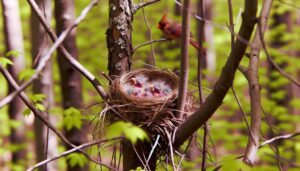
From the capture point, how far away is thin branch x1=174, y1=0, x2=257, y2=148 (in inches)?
73.2

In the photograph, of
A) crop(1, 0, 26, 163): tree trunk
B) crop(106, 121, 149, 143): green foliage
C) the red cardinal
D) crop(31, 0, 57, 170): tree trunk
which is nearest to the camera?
crop(106, 121, 149, 143): green foliage

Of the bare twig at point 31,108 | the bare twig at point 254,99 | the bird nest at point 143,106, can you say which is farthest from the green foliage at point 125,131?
the bird nest at point 143,106

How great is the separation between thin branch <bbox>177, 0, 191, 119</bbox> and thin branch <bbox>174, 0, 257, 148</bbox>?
198mm

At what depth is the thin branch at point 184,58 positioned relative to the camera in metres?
2.33

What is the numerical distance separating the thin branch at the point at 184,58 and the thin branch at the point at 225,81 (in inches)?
7.8

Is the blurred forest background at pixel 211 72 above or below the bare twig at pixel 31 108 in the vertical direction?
below

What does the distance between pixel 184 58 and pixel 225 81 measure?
0.41m

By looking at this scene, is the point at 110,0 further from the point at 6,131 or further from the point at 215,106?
the point at 6,131

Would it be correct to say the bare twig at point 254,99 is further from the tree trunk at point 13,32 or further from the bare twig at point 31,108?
the tree trunk at point 13,32

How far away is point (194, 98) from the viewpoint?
298cm

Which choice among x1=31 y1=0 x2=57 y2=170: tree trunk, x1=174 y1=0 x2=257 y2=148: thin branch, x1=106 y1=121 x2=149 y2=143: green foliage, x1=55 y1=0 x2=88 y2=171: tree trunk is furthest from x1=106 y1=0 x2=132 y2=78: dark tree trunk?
x1=55 y1=0 x2=88 y2=171: tree trunk

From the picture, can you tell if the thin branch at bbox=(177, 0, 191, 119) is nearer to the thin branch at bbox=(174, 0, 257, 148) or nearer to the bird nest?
the bird nest

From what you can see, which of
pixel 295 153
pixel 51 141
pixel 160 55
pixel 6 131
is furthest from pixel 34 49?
pixel 295 153

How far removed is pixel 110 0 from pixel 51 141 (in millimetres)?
1905
